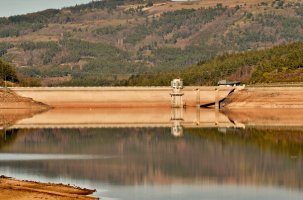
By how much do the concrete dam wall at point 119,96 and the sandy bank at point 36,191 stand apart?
351 ft

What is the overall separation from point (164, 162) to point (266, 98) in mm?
90247

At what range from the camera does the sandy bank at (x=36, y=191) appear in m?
44.0

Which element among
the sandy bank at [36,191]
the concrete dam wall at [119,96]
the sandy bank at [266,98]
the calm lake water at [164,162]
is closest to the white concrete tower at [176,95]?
the concrete dam wall at [119,96]

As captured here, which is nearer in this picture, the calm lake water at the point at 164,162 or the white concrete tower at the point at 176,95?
the calm lake water at the point at 164,162

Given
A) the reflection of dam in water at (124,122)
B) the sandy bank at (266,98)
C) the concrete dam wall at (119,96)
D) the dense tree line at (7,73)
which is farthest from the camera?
the dense tree line at (7,73)

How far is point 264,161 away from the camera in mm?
64562

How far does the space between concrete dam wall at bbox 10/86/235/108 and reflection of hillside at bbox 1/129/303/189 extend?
58.8 m

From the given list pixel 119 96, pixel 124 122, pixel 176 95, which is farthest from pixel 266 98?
pixel 124 122

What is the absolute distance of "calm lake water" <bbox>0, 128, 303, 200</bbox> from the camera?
50.8m

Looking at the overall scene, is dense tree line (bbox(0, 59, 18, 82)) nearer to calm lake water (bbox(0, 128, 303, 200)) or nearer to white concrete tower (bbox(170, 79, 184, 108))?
white concrete tower (bbox(170, 79, 184, 108))

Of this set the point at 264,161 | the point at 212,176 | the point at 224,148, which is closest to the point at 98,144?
the point at 224,148

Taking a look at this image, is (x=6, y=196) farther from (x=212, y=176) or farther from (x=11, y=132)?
(x=11, y=132)

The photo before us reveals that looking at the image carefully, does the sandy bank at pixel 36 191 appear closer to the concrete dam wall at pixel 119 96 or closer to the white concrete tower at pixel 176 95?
the concrete dam wall at pixel 119 96

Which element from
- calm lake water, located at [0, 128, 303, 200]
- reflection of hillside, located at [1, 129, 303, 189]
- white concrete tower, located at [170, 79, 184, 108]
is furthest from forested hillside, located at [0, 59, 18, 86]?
calm lake water, located at [0, 128, 303, 200]
